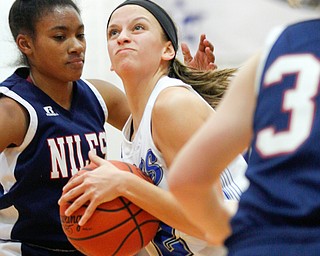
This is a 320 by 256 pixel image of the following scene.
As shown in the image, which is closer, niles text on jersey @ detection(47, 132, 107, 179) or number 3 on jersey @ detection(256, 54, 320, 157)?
number 3 on jersey @ detection(256, 54, 320, 157)

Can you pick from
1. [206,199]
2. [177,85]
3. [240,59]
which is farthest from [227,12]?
[206,199]

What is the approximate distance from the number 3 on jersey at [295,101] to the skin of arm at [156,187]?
3.11ft

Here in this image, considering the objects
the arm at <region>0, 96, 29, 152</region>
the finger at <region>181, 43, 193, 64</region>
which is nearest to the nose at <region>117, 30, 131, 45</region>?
the arm at <region>0, 96, 29, 152</region>

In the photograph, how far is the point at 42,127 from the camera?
2594 millimetres

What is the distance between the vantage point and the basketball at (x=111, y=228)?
81.2 inches

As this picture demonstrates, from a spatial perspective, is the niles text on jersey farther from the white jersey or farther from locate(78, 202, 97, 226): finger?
locate(78, 202, 97, 226): finger

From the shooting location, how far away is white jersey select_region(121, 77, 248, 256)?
2.20 m

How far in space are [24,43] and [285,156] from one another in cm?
187

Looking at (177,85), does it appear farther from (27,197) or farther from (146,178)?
(27,197)

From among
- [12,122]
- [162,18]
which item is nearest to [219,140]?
[162,18]

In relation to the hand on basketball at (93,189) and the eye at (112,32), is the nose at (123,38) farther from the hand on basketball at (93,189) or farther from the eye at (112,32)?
the hand on basketball at (93,189)

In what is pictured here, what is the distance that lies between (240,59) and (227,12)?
0.71 ft

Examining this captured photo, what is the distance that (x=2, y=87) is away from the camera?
8.60 ft

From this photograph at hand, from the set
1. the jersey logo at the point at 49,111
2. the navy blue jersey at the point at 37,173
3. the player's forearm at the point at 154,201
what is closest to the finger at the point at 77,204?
the player's forearm at the point at 154,201
